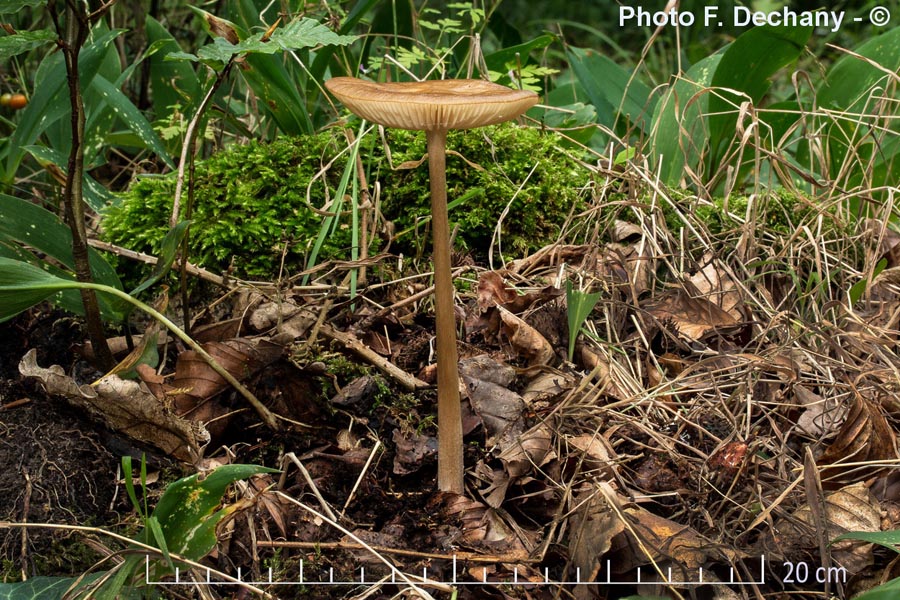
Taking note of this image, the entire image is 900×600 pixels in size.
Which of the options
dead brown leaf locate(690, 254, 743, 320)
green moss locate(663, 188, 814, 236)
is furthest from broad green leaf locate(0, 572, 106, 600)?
green moss locate(663, 188, 814, 236)

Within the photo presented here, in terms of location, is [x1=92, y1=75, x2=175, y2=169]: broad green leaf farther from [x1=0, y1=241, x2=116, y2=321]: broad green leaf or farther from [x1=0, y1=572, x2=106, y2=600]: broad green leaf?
[x1=0, y1=572, x2=106, y2=600]: broad green leaf

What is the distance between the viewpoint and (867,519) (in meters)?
1.45

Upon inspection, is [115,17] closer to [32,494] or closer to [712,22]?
[32,494]

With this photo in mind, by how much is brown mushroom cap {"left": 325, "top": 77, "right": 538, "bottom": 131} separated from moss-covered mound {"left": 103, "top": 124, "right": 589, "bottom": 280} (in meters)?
0.67

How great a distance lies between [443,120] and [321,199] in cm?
91

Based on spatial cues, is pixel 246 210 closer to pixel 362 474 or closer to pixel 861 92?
pixel 362 474

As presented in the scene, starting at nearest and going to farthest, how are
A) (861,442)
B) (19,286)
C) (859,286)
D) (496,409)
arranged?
(19,286)
(861,442)
(496,409)
(859,286)

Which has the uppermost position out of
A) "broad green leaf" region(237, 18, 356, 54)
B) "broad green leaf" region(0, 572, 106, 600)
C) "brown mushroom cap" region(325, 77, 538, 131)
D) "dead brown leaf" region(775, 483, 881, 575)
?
"broad green leaf" region(237, 18, 356, 54)

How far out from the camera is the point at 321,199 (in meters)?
2.18

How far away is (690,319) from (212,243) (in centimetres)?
122

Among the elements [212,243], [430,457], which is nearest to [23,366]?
[212,243]

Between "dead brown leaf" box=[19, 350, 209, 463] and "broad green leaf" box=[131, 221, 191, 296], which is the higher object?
"broad green leaf" box=[131, 221, 191, 296]

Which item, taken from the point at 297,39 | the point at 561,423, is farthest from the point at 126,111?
the point at 561,423

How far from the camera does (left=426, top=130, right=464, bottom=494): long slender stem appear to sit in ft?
4.59
